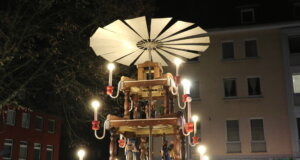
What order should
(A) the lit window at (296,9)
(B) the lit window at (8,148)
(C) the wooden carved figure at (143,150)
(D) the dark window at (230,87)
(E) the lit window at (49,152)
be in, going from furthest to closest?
(E) the lit window at (49,152)
(B) the lit window at (8,148)
(A) the lit window at (296,9)
(D) the dark window at (230,87)
(C) the wooden carved figure at (143,150)

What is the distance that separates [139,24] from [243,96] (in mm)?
20068

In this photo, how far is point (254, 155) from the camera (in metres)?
24.7

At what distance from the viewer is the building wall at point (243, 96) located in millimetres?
24781

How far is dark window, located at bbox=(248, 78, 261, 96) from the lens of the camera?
25.9 meters

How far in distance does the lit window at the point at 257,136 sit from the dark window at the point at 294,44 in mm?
5370

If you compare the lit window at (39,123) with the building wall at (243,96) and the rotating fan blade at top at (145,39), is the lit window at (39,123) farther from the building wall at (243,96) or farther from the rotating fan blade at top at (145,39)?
the rotating fan blade at top at (145,39)

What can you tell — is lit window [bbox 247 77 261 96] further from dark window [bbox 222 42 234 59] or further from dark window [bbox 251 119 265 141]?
dark window [bbox 222 42 234 59]

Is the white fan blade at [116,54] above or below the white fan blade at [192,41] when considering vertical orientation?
below

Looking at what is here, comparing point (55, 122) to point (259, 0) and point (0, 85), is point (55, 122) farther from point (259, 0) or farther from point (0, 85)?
point (0, 85)

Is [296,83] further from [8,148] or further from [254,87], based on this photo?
[8,148]

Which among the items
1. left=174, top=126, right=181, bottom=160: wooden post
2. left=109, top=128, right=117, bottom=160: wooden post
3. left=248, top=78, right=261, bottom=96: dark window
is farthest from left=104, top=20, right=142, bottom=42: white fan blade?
left=248, top=78, right=261, bottom=96: dark window

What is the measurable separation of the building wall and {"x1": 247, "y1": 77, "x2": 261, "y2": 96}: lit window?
294mm

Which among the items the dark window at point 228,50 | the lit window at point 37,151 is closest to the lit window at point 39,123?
the lit window at point 37,151

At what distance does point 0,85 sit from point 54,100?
3653 millimetres
